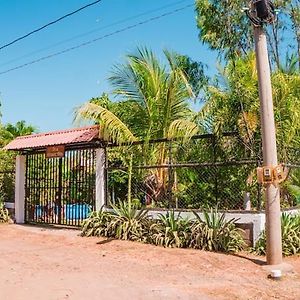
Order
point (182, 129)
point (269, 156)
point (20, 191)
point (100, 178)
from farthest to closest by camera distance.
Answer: point (20, 191)
point (100, 178)
point (182, 129)
point (269, 156)

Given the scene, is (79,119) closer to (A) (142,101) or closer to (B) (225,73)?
(A) (142,101)

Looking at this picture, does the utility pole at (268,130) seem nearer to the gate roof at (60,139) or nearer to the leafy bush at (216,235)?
the leafy bush at (216,235)

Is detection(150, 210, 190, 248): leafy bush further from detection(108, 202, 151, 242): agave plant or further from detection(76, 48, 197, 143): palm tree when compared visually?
detection(76, 48, 197, 143): palm tree

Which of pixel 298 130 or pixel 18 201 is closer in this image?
pixel 298 130

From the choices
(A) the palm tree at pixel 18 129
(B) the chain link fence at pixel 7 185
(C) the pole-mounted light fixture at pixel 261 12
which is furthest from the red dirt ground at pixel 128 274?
(A) the palm tree at pixel 18 129

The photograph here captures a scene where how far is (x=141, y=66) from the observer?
41.9 feet

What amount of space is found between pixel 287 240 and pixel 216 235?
146 centimetres

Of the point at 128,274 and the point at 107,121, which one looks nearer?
the point at 128,274

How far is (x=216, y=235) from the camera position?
377 inches

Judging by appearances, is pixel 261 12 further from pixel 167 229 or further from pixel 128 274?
pixel 128 274

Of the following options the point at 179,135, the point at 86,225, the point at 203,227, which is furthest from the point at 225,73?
the point at 86,225

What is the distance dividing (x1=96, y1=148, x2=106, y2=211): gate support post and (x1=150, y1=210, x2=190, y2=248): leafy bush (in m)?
2.57

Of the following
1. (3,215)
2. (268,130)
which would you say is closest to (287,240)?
(268,130)

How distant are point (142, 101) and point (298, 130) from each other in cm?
440
